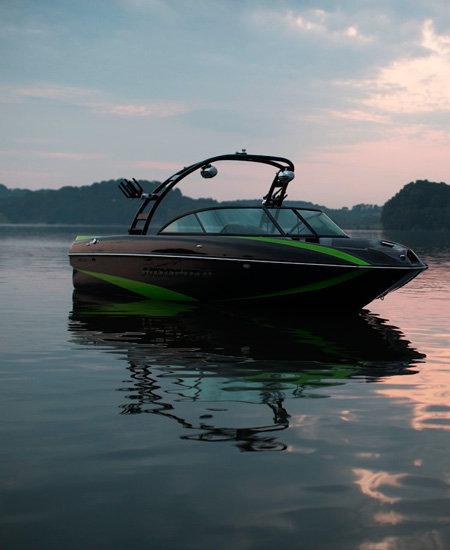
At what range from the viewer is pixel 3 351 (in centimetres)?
773

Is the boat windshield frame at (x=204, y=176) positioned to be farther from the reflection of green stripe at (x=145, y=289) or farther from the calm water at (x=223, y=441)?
the calm water at (x=223, y=441)

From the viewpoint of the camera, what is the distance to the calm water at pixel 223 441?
128 inches

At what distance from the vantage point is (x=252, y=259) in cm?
1091

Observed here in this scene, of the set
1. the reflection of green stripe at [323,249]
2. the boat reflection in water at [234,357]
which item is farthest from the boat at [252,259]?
the boat reflection in water at [234,357]

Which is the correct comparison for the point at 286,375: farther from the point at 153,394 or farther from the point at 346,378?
the point at 153,394

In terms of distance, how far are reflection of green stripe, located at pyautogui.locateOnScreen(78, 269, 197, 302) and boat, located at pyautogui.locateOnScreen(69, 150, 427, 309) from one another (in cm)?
2

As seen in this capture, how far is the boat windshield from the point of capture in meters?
11.5

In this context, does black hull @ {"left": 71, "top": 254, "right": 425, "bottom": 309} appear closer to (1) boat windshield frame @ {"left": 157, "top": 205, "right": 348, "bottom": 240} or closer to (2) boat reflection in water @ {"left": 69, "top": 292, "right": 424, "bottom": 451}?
(2) boat reflection in water @ {"left": 69, "top": 292, "right": 424, "bottom": 451}

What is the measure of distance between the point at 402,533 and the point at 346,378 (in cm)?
336

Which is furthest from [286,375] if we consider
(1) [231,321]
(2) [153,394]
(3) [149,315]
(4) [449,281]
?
(4) [449,281]

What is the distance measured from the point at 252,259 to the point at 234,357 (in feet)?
11.4

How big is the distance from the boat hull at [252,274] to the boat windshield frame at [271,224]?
0.50 m

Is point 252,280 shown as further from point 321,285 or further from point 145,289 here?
point 145,289

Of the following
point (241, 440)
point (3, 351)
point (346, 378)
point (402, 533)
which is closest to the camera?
point (402, 533)
